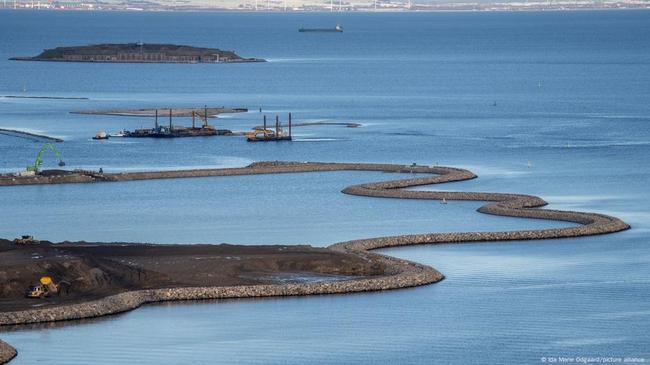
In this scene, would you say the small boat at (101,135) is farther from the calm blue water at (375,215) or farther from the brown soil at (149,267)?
the brown soil at (149,267)

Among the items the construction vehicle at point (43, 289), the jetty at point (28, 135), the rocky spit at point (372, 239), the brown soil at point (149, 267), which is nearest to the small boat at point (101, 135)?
the jetty at point (28, 135)

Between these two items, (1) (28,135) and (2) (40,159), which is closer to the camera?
(2) (40,159)

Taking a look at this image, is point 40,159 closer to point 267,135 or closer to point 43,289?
point 267,135

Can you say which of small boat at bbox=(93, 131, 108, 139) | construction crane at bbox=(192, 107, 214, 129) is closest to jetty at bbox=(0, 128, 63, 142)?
small boat at bbox=(93, 131, 108, 139)

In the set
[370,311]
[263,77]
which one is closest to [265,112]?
[263,77]

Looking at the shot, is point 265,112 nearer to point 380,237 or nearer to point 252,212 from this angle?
point 252,212

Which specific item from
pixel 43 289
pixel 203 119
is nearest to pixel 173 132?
pixel 203 119
